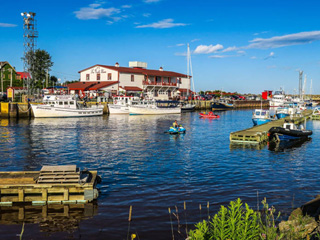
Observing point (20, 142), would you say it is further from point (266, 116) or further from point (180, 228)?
point (266, 116)

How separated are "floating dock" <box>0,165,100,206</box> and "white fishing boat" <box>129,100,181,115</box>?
60.4m

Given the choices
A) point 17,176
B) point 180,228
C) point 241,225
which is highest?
point 241,225

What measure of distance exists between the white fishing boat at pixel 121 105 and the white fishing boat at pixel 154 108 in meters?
1.36

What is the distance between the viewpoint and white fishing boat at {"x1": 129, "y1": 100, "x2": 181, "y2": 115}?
2990 inches

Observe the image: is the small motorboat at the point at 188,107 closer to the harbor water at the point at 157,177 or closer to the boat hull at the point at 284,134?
the harbor water at the point at 157,177

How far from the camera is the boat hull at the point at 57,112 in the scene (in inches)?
2489

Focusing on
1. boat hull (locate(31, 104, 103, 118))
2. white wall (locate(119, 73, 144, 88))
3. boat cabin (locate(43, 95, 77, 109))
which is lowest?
boat hull (locate(31, 104, 103, 118))

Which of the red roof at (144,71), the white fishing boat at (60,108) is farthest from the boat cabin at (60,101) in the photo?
the red roof at (144,71)

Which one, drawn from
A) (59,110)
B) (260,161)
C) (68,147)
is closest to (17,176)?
(68,147)

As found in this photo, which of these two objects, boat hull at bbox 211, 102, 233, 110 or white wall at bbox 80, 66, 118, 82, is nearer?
white wall at bbox 80, 66, 118, 82

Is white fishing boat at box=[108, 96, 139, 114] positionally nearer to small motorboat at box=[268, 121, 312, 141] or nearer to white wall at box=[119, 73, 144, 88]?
white wall at box=[119, 73, 144, 88]

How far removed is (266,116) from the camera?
170 feet

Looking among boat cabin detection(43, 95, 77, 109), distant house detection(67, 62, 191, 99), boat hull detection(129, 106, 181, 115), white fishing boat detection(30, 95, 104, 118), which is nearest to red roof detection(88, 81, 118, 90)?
distant house detection(67, 62, 191, 99)

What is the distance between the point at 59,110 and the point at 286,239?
61.0m
